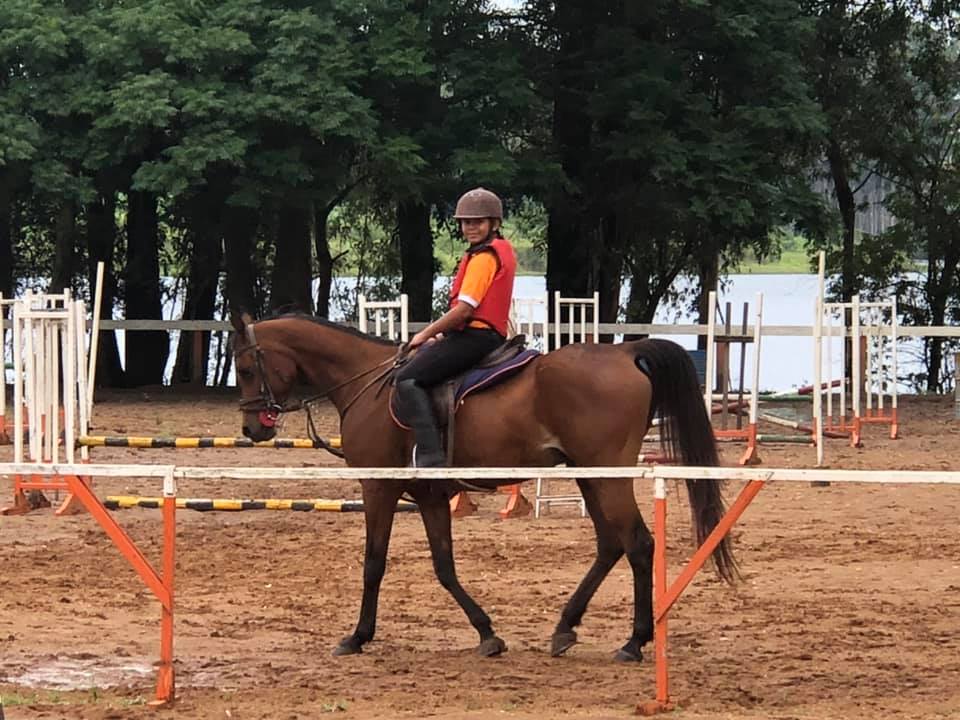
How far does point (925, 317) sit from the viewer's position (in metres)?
32.2

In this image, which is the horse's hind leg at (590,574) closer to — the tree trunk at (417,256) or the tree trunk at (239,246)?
the tree trunk at (239,246)

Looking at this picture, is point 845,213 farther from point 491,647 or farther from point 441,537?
point 491,647

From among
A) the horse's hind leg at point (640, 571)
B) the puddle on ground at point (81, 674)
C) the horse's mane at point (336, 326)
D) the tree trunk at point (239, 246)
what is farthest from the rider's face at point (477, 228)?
the tree trunk at point (239, 246)

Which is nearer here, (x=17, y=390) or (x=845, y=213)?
(x=17, y=390)

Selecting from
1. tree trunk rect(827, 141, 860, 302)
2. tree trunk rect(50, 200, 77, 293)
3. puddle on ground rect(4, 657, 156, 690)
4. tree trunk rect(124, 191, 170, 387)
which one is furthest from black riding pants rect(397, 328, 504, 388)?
tree trunk rect(827, 141, 860, 302)

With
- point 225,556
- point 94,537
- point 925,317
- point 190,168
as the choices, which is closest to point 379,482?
point 225,556

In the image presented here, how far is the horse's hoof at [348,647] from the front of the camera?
27.4 feet

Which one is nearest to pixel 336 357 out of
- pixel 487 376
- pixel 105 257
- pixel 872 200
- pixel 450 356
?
pixel 450 356

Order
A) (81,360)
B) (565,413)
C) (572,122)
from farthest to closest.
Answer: (572,122) → (81,360) → (565,413)

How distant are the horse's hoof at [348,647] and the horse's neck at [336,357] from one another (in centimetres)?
136

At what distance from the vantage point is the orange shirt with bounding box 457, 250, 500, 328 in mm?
8391

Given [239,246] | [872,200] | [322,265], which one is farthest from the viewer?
[872,200]

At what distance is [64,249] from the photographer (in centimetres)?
2930

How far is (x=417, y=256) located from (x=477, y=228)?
63.1ft
